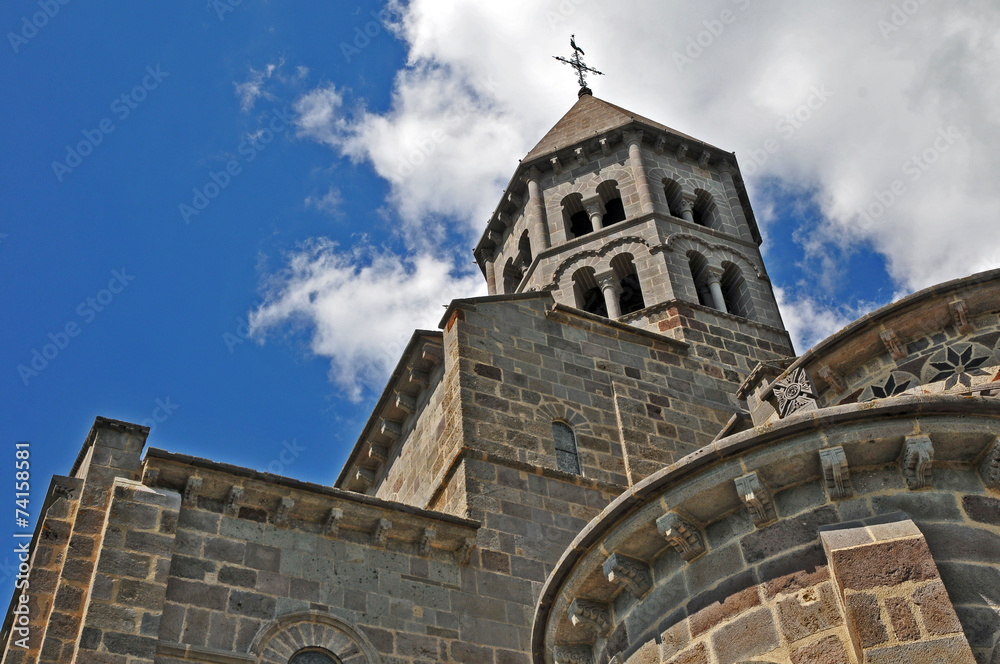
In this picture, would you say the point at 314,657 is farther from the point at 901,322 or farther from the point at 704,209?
the point at 704,209

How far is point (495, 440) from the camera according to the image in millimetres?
14328

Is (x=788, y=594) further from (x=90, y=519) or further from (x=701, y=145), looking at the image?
(x=701, y=145)

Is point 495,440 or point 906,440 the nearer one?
point 906,440

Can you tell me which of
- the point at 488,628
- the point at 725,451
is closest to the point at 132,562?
the point at 488,628

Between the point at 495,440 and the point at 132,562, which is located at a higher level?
the point at 495,440

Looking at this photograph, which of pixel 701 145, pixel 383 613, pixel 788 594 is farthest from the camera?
pixel 701 145

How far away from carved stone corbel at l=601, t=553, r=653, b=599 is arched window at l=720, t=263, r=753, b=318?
14143 millimetres

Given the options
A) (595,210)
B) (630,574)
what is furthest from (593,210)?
(630,574)

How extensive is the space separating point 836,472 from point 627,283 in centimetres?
1537

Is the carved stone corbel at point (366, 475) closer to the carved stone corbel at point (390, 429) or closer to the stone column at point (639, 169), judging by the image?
the carved stone corbel at point (390, 429)

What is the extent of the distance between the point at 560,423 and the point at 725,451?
797 cm

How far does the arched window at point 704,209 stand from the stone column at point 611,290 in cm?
329

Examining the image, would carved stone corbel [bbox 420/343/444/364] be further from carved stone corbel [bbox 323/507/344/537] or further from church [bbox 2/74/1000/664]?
carved stone corbel [bbox 323/507/344/537]

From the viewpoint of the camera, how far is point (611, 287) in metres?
21.3
